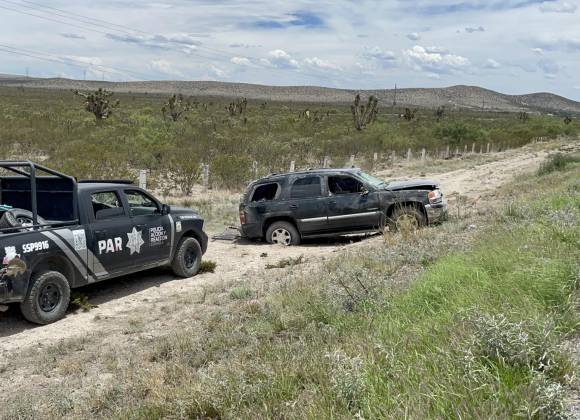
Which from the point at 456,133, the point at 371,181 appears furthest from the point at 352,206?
the point at 456,133

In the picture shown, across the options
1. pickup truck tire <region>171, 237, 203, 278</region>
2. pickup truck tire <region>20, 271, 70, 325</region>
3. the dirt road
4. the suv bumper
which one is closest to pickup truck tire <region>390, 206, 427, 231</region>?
the suv bumper

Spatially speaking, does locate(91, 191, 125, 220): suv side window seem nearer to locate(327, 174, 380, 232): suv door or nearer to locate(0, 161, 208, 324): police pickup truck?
locate(0, 161, 208, 324): police pickup truck

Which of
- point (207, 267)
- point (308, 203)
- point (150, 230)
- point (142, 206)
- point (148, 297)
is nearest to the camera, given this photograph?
point (148, 297)

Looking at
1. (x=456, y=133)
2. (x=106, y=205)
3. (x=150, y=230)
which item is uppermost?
(x=456, y=133)

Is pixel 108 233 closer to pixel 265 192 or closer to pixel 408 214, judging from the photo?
pixel 265 192

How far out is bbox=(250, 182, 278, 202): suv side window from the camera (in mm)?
12719

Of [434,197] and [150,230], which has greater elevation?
[434,197]

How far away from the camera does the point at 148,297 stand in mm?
8648

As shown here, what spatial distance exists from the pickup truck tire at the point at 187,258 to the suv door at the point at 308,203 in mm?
3025

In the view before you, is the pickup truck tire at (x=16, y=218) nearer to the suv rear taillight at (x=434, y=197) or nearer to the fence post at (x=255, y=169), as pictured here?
the suv rear taillight at (x=434, y=197)

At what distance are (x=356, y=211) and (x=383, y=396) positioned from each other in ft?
29.9

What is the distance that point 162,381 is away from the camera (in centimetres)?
432

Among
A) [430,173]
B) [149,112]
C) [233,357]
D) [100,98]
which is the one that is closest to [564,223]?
[233,357]

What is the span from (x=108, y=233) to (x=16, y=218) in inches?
48.1
